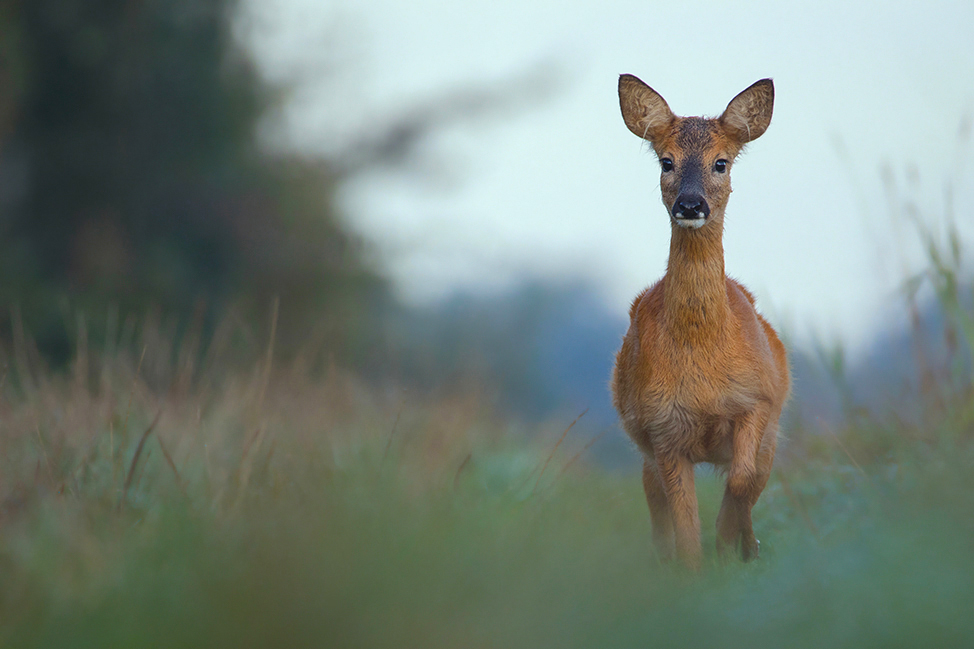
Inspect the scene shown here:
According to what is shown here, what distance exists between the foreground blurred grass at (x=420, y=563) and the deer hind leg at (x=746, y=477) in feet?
0.62

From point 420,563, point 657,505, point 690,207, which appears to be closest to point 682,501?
point 657,505

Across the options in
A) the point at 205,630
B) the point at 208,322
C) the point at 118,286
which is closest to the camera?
the point at 205,630

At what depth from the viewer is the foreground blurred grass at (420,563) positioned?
7.47 feet

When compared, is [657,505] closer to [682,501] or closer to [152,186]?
[682,501]

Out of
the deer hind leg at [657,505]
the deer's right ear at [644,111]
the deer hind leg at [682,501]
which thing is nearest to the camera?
the deer hind leg at [682,501]

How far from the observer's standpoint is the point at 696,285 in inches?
180

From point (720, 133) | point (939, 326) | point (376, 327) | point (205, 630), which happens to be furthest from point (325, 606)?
point (376, 327)

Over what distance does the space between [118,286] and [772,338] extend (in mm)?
10307

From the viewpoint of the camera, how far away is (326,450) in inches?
188

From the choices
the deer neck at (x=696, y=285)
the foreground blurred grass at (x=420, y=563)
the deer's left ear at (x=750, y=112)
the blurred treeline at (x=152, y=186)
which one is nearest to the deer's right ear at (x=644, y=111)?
the deer's left ear at (x=750, y=112)

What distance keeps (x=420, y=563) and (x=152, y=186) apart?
1263 cm

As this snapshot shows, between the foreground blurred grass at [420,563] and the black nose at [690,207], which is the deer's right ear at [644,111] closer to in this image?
the black nose at [690,207]

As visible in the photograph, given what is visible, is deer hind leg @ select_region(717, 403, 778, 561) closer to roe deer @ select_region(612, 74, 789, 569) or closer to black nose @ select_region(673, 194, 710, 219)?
roe deer @ select_region(612, 74, 789, 569)

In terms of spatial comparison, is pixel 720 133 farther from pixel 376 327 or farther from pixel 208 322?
pixel 376 327
